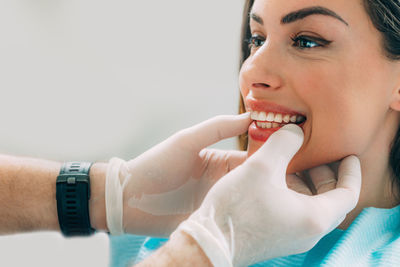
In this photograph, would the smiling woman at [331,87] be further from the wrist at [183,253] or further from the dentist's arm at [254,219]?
the wrist at [183,253]

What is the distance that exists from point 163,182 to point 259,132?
0.34 meters

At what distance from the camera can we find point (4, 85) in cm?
155

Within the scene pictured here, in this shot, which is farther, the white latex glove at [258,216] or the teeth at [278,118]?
the teeth at [278,118]

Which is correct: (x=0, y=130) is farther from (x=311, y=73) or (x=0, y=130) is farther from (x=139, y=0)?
(x=311, y=73)

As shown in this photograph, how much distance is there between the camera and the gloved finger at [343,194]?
1.02 m

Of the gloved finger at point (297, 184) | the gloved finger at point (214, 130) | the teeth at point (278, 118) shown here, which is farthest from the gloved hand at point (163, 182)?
the gloved finger at point (297, 184)

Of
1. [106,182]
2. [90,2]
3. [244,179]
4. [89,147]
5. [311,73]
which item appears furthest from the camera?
[90,2]

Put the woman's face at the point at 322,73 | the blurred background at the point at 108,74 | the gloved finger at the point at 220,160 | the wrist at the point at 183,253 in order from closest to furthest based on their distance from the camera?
the wrist at the point at 183,253 < the woman's face at the point at 322,73 < the gloved finger at the point at 220,160 < the blurred background at the point at 108,74

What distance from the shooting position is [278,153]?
104cm

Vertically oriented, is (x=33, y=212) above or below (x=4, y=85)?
below

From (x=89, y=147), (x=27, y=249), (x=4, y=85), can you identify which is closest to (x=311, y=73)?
(x=89, y=147)

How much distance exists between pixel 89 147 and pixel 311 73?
0.83m

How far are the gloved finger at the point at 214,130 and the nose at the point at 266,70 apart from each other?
5.2 inches

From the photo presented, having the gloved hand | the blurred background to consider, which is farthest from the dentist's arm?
the blurred background
